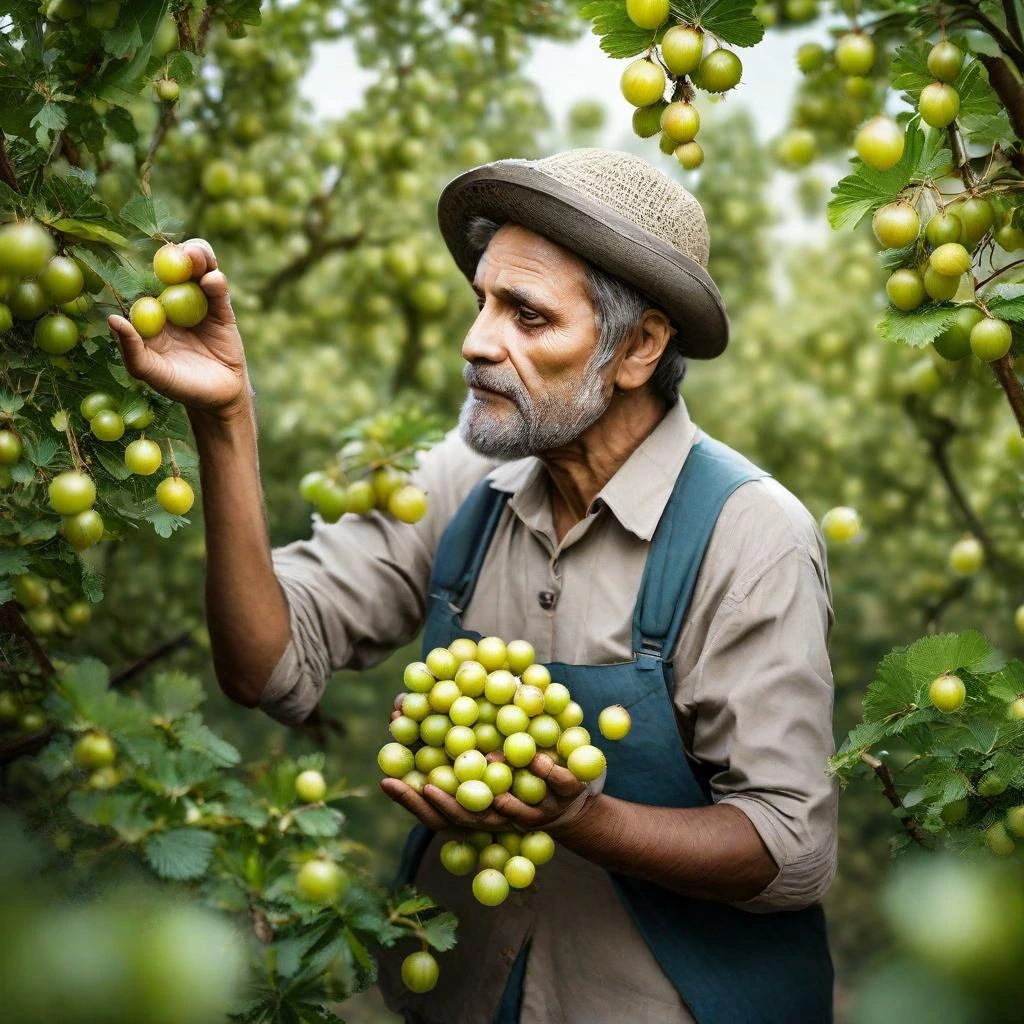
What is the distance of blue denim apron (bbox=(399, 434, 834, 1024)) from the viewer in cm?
231

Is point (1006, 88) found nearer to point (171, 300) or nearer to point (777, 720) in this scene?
point (777, 720)

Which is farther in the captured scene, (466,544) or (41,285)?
(466,544)

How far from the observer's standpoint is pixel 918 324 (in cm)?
191

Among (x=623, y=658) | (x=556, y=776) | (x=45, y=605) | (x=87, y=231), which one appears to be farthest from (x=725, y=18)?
(x=45, y=605)

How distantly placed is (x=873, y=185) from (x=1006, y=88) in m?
0.29

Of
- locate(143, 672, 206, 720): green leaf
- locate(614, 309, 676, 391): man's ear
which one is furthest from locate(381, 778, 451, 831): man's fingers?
locate(614, 309, 676, 391): man's ear

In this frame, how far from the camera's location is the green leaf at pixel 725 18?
6.53 ft

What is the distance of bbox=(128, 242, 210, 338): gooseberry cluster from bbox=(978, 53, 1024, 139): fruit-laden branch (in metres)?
1.35

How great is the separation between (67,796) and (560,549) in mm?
1179

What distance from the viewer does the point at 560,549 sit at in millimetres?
2576

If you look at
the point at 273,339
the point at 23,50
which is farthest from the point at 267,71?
the point at 23,50

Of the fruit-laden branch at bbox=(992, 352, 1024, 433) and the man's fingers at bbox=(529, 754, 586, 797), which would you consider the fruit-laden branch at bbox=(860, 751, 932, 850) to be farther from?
the fruit-laden branch at bbox=(992, 352, 1024, 433)

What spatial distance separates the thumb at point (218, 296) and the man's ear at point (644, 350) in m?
0.88

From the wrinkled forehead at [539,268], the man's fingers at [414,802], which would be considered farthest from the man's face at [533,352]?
the man's fingers at [414,802]
